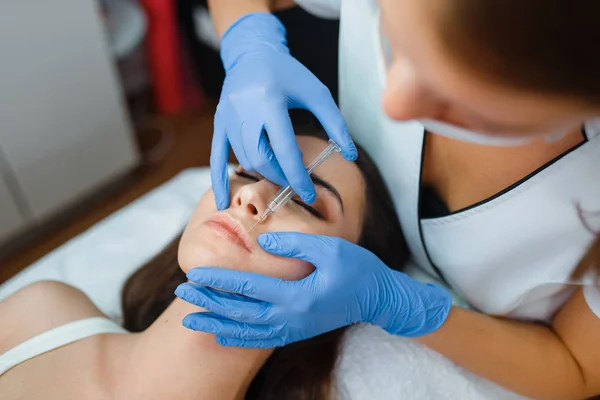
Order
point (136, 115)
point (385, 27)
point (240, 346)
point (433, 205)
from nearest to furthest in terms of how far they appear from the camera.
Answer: point (385, 27) → point (240, 346) → point (433, 205) → point (136, 115)

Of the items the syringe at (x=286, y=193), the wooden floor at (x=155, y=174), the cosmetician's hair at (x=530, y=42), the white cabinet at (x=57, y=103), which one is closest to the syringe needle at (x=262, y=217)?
the syringe at (x=286, y=193)

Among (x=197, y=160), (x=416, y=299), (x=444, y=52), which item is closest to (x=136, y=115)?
(x=197, y=160)

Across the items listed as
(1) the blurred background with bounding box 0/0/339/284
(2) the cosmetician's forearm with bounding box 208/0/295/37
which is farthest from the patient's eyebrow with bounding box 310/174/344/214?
(1) the blurred background with bounding box 0/0/339/284

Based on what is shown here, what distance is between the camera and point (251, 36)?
1.08 meters

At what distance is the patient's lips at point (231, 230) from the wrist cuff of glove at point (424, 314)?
0.28m

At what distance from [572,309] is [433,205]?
1.00 feet

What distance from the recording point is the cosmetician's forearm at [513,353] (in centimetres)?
88

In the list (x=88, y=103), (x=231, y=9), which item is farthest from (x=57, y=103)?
(x=231, y=9)

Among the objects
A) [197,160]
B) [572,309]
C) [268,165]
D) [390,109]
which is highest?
[390,109]

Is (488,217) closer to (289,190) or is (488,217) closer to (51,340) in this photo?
(289,190)

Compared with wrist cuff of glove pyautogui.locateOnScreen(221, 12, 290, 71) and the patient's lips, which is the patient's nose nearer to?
the patient's lips

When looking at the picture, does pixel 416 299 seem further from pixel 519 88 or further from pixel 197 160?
pixel 197 160

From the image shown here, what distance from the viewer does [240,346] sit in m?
0.82

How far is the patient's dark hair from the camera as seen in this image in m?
1.00
